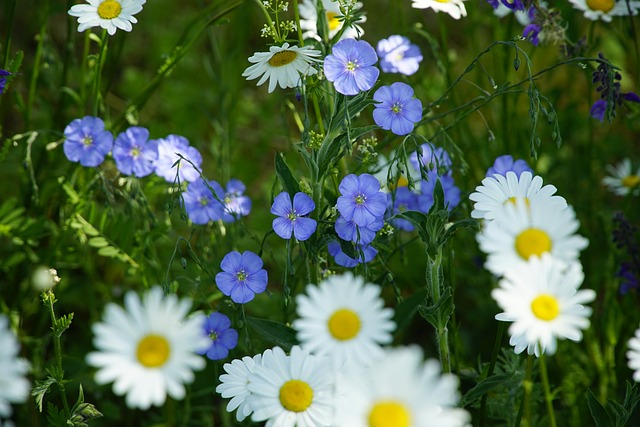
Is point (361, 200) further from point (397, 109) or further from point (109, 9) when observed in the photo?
point (109, 9)

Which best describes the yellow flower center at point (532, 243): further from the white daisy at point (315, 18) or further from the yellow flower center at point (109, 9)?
the yellow flower center at point (109, 9)

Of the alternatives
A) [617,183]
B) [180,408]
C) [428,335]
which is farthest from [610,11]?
[180,408]

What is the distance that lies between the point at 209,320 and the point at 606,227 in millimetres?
1382

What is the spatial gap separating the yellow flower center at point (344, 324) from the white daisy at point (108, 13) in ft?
3.33

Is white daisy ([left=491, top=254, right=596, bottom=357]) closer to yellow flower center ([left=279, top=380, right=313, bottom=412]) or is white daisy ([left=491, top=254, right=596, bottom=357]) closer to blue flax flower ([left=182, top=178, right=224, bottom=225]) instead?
yellow flower center ([left=279, top=380, right=313, bottom=412])

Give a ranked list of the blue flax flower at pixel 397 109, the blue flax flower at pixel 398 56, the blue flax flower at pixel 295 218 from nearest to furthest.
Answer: the blue flax flower at pixel 295 218
the blue flax flower at pixel 397 109
the blue flax flower at pixel 398 56

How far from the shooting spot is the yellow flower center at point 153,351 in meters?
1.19

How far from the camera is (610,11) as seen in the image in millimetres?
2299

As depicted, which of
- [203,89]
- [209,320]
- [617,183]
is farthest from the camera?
[203,89]

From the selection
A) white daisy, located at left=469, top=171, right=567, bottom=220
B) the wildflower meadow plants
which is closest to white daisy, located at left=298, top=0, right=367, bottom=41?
the wildflower meadow plants

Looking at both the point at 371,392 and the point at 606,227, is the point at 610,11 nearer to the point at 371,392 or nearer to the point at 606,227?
the point at 606,227

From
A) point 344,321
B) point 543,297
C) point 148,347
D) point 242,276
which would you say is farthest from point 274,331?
point 543,297

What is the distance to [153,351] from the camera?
3.94 feet

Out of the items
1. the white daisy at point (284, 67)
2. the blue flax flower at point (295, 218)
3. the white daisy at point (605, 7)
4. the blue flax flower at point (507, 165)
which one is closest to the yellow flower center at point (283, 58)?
the white daisy at point (284, 67)
